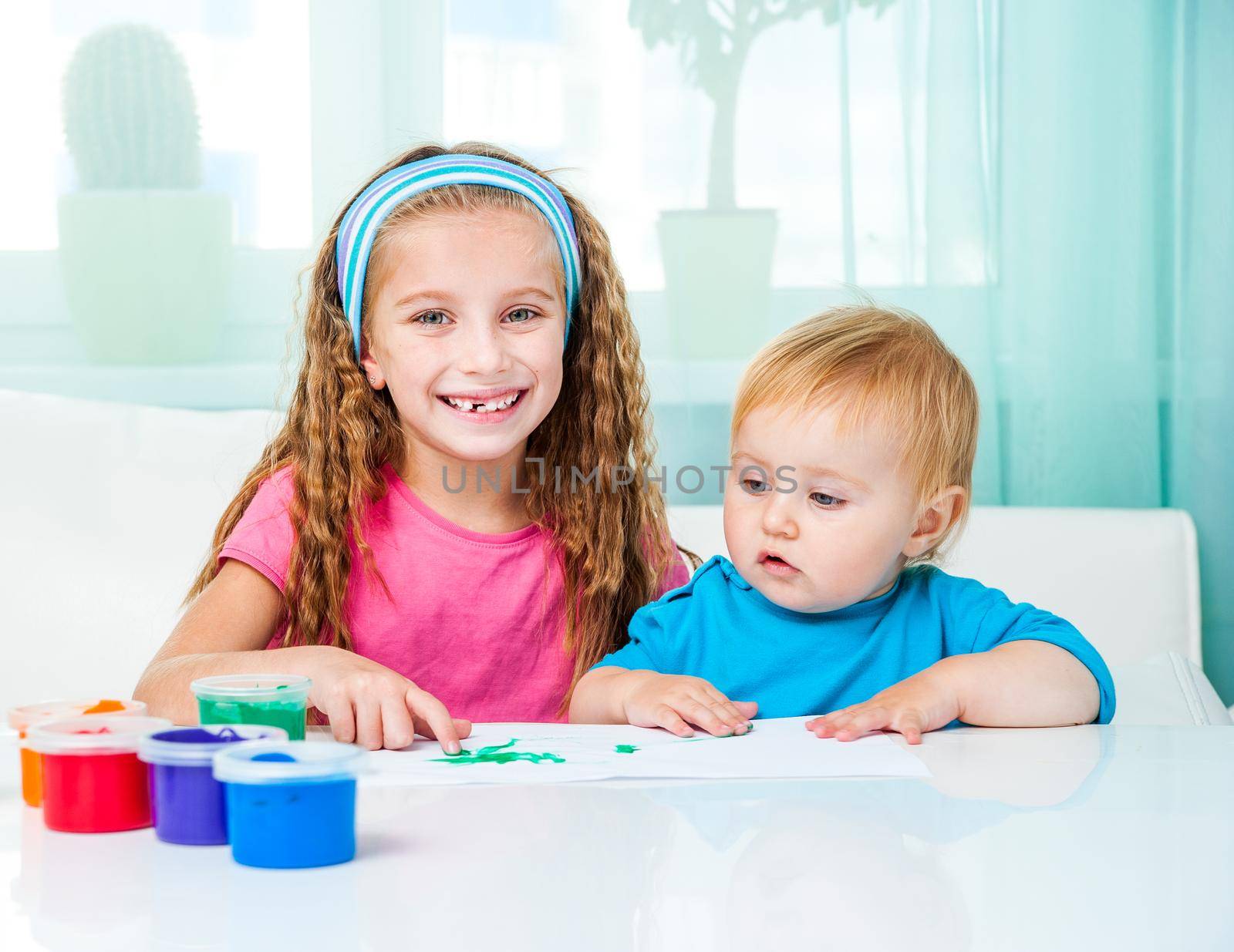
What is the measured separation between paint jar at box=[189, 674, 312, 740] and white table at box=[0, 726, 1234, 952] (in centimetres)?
10

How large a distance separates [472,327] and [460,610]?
32 cm

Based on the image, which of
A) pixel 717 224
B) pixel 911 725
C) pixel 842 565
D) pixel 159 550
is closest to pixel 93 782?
pixel 911 725

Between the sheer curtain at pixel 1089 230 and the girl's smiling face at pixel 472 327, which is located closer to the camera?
the girl's smiling face at pixel 472 327

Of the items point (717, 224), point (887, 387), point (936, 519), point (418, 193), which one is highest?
point (717, 224)

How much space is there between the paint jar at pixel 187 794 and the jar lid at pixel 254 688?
5.5 inches

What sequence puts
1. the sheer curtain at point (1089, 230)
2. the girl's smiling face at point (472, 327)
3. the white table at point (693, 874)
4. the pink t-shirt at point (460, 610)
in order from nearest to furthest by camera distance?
the white table at point (693, 874)
the girl's smiling face at point (472, 327)
the pink t-shirt at point (460, 610)
the sheer curtain at point (1089, 230)

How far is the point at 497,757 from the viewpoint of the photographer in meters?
0.84

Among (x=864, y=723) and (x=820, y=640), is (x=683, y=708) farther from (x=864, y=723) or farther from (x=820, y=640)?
(x=820, y=640)

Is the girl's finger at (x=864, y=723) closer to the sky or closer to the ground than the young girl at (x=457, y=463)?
closer to the ground

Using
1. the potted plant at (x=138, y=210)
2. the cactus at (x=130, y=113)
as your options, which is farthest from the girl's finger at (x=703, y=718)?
the cactus at (x=130, y=113)

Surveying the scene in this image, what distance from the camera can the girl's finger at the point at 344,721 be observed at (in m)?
0.88

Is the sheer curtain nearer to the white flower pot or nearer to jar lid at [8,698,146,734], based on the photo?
the white flower pot

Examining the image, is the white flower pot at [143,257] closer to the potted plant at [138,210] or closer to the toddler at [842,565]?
the potted plant at [138,210]

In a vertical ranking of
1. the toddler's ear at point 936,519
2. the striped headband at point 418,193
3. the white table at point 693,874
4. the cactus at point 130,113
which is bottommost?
the white table at point 693,874
